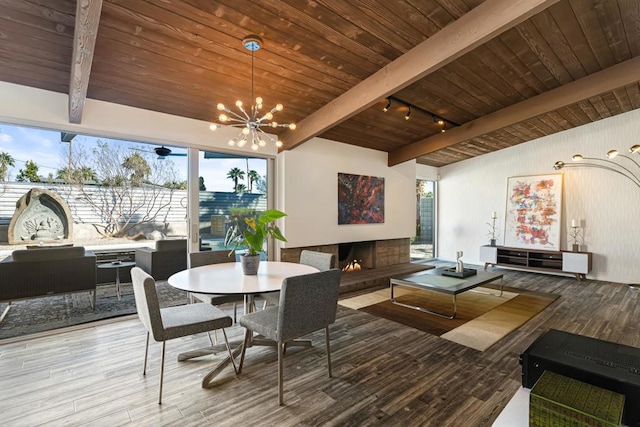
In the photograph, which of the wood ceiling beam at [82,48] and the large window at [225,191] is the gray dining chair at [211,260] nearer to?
the large window at [225,191]

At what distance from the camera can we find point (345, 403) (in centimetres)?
207

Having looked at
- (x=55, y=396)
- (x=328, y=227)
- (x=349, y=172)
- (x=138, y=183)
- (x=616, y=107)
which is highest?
(x=616, y=107)

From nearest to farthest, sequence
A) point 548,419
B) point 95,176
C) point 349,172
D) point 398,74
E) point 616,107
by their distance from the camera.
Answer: point 548,419
point 398,74
point 95,176
point 616,107
point 349,172

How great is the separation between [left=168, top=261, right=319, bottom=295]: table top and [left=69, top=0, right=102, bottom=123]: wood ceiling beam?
1.83 metres

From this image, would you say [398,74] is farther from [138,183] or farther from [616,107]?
[616,107]

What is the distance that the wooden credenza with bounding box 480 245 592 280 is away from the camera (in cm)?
564

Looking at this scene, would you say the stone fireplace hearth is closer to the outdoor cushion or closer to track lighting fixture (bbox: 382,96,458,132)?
track lighting fixture (bbox: 382,96,458,132)

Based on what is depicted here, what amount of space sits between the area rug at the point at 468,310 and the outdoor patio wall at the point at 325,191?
1.29 m

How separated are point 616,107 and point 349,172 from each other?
466cm

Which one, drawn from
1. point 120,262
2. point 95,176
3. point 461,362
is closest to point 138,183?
point 95,176

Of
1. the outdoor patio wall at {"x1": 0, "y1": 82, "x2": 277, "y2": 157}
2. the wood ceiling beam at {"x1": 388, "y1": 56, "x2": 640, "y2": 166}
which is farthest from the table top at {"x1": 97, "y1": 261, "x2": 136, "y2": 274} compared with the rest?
the wood ceiling beam at {"x1": 388, "y1": 56, "x2": 640, "y2": 166}

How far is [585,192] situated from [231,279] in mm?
6812

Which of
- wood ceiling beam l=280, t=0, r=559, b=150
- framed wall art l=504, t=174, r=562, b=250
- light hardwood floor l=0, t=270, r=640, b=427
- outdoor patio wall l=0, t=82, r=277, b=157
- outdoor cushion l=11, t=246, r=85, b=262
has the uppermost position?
wood ceiling beam l=280, t=0, r=559, b=150

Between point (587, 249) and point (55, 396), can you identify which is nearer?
point (55, 396)
